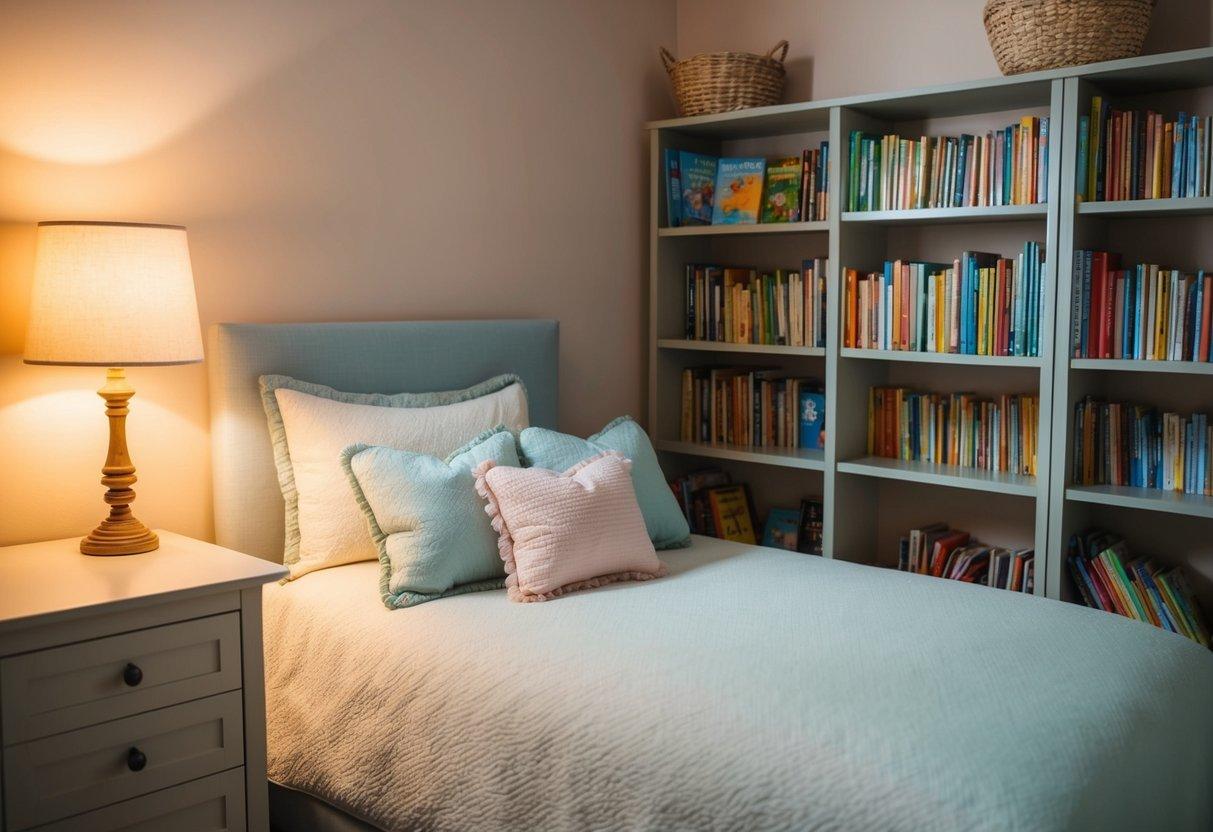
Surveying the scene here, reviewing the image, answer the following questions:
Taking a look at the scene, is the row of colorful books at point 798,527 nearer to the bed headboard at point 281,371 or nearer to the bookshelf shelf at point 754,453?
the bookshelf shelf at point 754,453

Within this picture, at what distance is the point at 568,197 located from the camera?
326 cm

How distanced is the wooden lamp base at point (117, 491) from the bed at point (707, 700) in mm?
308

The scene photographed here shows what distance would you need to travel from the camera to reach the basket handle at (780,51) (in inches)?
129

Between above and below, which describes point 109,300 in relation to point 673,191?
below

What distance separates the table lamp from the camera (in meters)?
1.95

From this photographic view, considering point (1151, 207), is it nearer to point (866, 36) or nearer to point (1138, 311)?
point (1138, 311)

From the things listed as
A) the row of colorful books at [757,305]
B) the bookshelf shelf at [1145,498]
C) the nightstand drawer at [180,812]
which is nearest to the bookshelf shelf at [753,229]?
the row of colorful books at [757,305]

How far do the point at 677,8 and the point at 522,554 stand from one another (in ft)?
7.48

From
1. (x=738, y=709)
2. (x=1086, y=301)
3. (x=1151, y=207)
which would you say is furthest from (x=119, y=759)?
(x=1151, y=207)

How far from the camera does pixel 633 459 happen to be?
265 cm

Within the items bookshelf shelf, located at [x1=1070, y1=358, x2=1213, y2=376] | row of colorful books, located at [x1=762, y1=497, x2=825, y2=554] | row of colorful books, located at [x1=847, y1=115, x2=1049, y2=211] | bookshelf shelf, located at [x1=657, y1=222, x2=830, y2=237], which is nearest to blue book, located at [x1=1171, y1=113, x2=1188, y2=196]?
row of colorful books, located at [x1=847, y1=115, x2=1049, y2=211]

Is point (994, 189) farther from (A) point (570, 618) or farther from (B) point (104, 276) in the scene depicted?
(B) point (104, 276)

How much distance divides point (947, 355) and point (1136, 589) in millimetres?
748

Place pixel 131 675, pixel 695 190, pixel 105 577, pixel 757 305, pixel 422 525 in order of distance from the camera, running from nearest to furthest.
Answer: pixel 131 675 → pixel 105 577 → pixel 422 525 → pixel 757 305 → pixel 695 190
